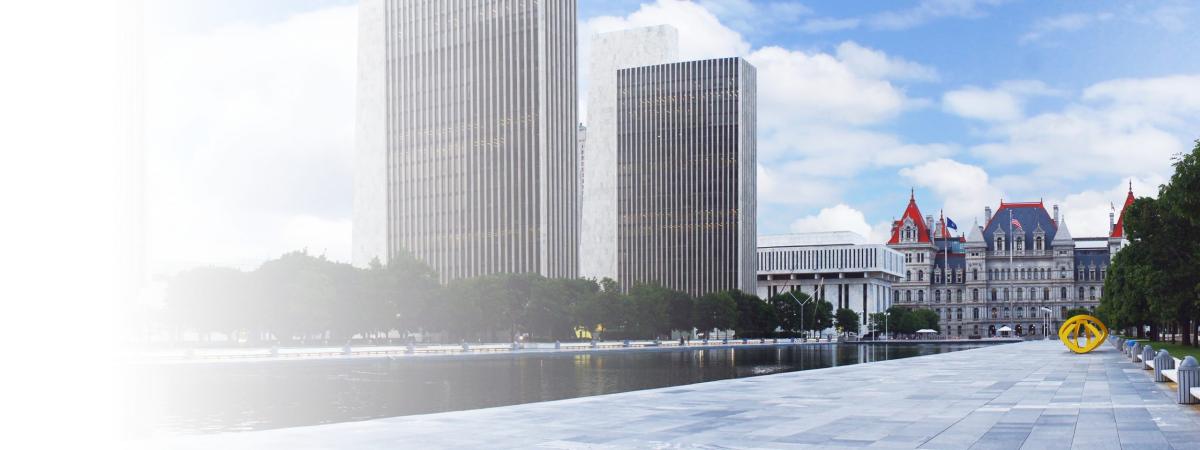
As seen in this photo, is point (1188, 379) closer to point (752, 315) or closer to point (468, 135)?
point (752, 315)

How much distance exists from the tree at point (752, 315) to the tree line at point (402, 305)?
9.94 ft

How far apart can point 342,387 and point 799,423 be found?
27.6 metres

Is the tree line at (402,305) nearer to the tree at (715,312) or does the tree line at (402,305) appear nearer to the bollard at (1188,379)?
the tree at (715,312)

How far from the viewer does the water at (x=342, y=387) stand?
33.8 m

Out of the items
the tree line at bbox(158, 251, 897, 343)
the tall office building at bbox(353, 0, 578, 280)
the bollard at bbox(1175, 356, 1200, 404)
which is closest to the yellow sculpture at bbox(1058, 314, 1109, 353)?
the bollard at bbox(1175, 356, 1200, 404)

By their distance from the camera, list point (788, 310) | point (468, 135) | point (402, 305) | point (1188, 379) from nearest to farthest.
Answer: point (1188, 379) → point (402, 305) → point (468, 135) → point (788, 310)

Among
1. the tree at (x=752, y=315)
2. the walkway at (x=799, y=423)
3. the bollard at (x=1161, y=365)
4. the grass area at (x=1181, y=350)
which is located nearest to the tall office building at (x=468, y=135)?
the tree at (x=752, y=315)

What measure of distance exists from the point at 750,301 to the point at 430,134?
188 feet

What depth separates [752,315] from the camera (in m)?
168

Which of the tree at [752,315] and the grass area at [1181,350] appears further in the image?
the tree at [752,315]

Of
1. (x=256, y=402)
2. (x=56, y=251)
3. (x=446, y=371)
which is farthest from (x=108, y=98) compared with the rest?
(x=256, y=402)

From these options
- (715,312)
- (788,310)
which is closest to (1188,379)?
(715,312)

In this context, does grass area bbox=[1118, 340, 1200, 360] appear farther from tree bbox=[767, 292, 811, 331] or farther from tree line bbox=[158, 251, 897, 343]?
tree bbox=[767, 292, 811, 331]

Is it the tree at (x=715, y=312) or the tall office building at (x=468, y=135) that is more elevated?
the tall office building at (x=468, y=135)
